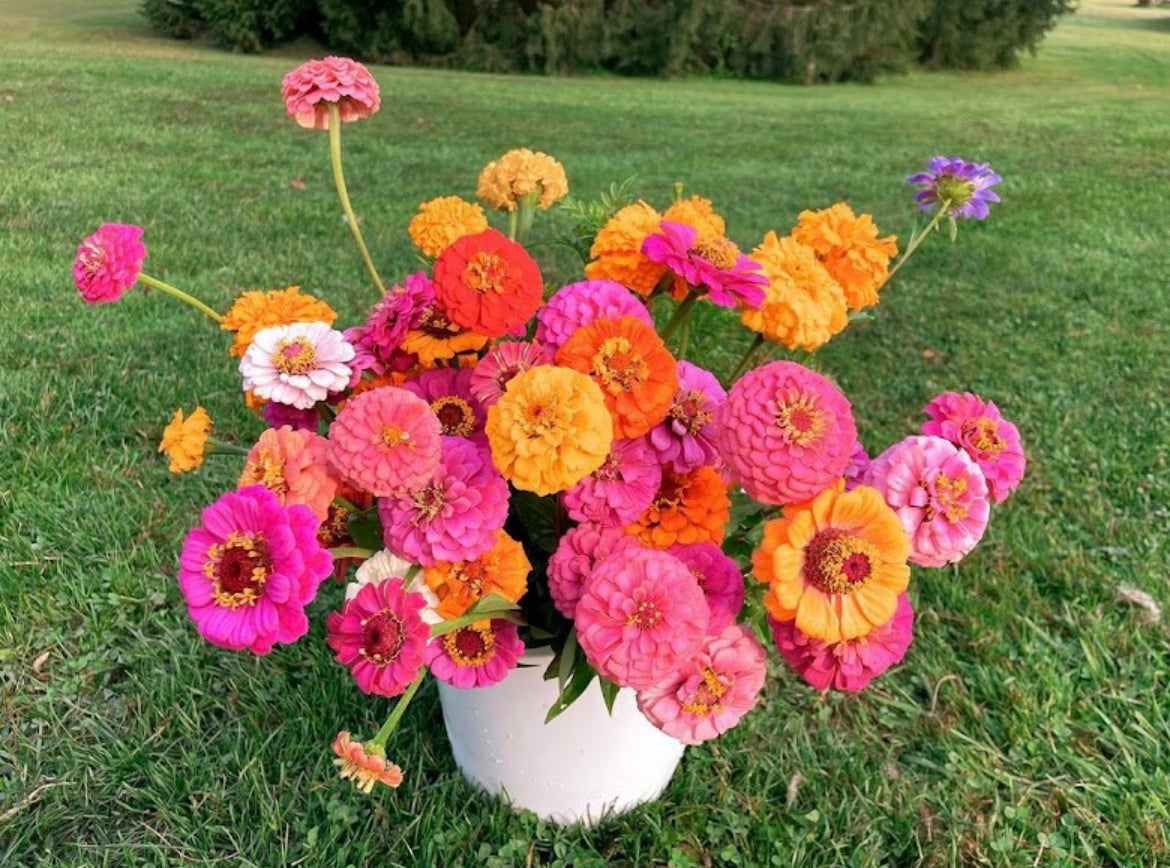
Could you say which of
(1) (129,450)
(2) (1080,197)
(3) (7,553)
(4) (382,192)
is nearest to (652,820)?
(3) (7,553)

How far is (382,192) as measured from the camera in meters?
5.49

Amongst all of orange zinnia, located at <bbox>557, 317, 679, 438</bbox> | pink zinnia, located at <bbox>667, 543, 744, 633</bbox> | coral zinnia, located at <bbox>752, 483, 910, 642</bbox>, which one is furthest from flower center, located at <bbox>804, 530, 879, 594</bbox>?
orange zinnia, located at <bbox>557, 317, 679, 438</bbox>

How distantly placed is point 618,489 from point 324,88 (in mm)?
620

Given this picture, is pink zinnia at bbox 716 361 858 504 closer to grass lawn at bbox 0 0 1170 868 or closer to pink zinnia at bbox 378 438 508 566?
pink zinnia at bbox 378 438 508 566

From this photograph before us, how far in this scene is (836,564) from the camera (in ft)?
2.95

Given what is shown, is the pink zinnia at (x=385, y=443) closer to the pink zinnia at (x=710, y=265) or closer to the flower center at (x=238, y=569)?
the flower center at (x=238, y=569)

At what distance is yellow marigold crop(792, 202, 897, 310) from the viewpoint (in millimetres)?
1142

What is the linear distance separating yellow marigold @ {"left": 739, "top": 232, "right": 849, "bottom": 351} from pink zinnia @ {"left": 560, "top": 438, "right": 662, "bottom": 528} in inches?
8.4

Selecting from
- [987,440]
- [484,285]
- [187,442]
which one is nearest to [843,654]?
[987,440]

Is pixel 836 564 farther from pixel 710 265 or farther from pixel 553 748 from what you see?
pixel 553 748

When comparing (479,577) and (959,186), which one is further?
(959,186)

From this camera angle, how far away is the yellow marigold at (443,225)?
1.22 meters

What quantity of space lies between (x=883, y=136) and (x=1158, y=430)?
23.7 ft

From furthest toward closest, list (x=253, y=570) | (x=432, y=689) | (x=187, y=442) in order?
(x=432, y=689) → (x=187, y=442) → (x=253, y=570)
